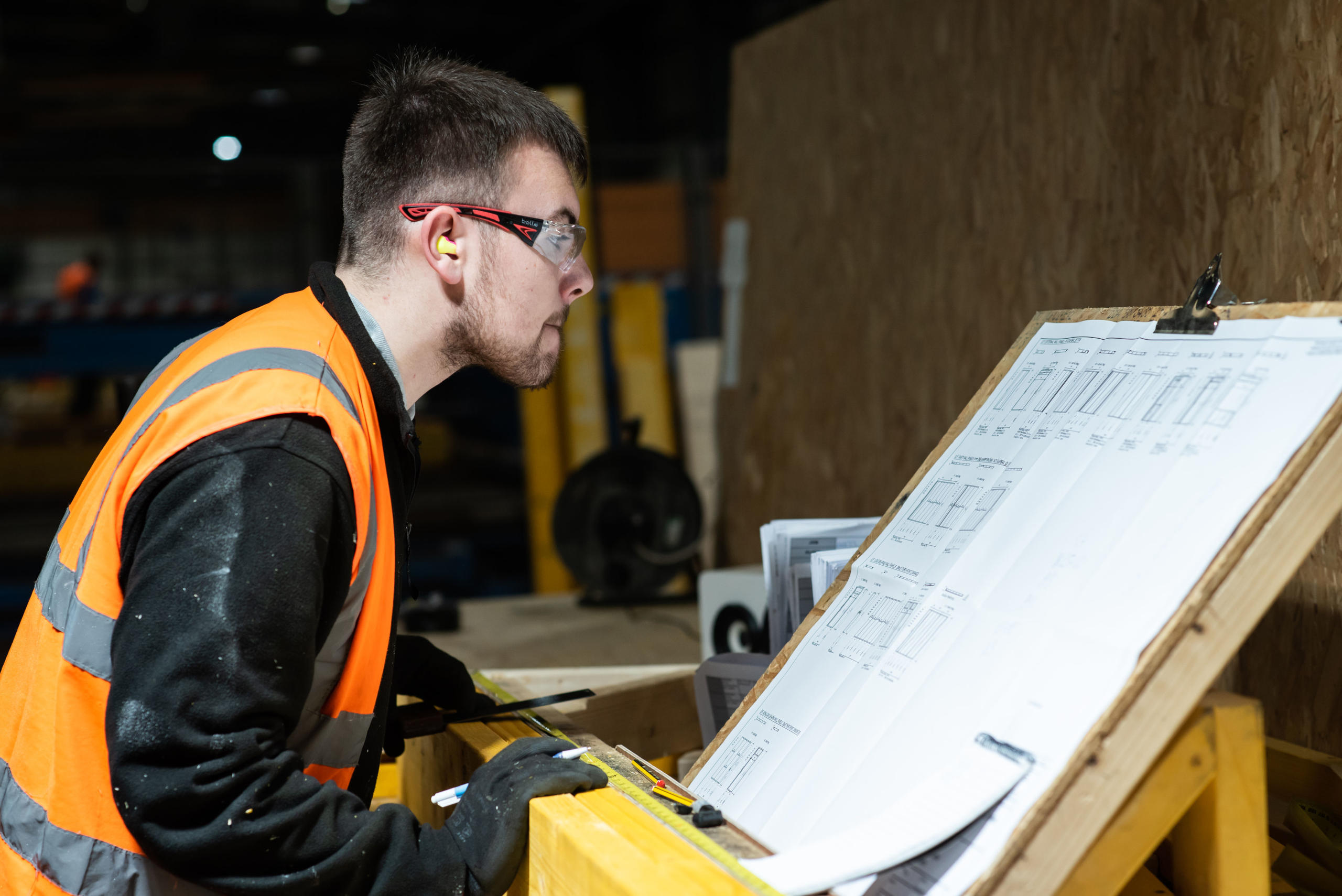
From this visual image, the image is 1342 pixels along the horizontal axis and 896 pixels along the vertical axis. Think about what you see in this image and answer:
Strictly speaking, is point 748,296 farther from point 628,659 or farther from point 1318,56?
point 1318,56

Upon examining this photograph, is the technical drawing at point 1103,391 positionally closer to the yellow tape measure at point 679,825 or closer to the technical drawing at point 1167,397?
the technical drawing at point 1167,397

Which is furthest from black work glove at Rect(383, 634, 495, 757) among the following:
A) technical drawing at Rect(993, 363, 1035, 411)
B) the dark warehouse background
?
the dark warehouse background

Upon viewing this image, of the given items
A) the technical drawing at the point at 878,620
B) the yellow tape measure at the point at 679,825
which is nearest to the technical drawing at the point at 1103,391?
the technical drawing at the point at 878,620

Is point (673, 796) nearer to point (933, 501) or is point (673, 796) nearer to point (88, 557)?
point (933, 501)

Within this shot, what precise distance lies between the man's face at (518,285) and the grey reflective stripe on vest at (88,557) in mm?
254

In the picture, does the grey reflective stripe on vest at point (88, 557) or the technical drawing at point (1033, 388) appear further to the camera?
the technical drawing at point (1033, 388)

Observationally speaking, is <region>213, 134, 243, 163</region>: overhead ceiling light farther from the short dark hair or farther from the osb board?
the short dark hair

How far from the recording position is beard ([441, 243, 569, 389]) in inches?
61.7

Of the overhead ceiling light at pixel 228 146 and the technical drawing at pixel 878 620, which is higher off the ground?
the overhead ceiling light at pixel 228 146

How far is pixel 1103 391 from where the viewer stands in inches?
54.1

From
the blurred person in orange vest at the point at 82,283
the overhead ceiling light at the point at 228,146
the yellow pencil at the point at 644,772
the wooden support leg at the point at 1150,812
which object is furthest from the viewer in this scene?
the overhead ceiling light at the point at 228,146

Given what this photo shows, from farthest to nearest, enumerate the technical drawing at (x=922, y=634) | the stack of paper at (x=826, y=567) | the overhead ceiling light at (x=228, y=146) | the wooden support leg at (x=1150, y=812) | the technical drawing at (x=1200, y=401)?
the overhead ceiling light at (x=228, y=146)
the stack of paper at (x=826, y=567)
the technical drawing at (x=922, y=634)
the technical drawing at (x=1200, y=401)
the wooden support leg at (x=1150, y=812)

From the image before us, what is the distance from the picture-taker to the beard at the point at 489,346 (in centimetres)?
157

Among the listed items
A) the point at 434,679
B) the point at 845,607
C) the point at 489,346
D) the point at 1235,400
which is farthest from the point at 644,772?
the point at 1235,400
